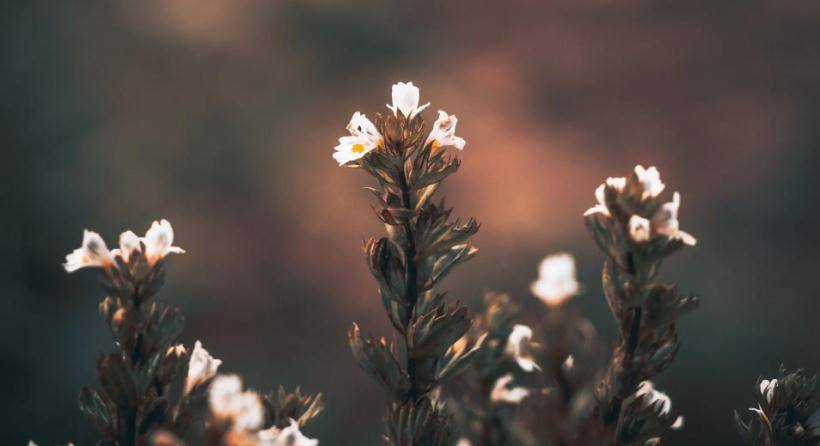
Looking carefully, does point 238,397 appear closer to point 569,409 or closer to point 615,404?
point 569,409

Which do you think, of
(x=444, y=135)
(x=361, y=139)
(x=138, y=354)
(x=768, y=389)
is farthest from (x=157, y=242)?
(x=768, y=389)

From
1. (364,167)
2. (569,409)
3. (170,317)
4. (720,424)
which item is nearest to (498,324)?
(364,167)

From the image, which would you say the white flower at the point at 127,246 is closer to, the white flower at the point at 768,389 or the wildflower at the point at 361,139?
the wildflower at the point at 361,139

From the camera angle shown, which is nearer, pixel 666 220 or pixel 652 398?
pixel 666 220

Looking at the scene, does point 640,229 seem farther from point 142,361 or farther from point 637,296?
point 142,361

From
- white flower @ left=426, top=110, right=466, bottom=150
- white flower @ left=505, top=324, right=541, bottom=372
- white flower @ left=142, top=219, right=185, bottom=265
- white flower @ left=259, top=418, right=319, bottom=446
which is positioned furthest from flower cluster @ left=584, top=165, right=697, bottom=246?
white flower @ left=142, top=219, right=185, bottom=265

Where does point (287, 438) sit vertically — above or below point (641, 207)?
below

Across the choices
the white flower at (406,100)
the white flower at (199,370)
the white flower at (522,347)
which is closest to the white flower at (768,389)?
the white flower at (522,347)
